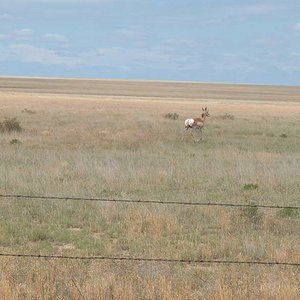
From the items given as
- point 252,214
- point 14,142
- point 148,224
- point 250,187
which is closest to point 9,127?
point 14,142

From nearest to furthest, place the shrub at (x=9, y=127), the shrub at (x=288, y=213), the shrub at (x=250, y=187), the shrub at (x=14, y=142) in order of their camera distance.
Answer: the shrub at (x=288, y=213), the shrub at (x=250, y=187), the shrub at (x=14, y=142), the shrub at (x=9, y=127)


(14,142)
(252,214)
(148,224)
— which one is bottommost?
(14,142)

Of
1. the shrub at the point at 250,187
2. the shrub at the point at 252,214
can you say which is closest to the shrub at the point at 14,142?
the shrub at the point at 250,187

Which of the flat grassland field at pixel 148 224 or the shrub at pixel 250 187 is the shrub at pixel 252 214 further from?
the shrub at pixel 250 187

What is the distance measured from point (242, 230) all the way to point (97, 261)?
3.28 m

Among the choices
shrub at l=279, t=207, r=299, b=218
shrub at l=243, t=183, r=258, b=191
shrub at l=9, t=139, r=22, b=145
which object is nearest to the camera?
shrub at l=279, t=207, r=299, b=218

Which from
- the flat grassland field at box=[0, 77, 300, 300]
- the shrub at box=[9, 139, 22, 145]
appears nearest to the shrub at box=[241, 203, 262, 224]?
the flat grassland field at box=[0, 77, 300, 300]

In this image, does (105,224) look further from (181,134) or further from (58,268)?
(181,134)

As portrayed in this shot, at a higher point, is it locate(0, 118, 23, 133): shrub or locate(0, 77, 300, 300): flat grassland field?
locate(0, 77, 300, 300): flat grassland field

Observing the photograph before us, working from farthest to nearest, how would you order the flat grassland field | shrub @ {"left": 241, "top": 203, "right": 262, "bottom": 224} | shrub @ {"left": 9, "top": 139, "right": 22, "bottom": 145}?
shrub @ {"left": 9, "top": 139, "right": 22, "bottom": 145}, shrub @ {"left": 241, "top": 203, "right": 262, "bottom": 224}, the flat grassland field

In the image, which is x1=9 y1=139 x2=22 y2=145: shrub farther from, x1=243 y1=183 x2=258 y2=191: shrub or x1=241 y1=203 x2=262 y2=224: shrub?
x1=241 y1=203 x2=262 y2=224: shrub

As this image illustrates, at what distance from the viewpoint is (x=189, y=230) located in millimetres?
10656

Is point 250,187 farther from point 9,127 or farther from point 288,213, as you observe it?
point 9,127

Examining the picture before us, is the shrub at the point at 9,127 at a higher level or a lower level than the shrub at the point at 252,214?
lower
